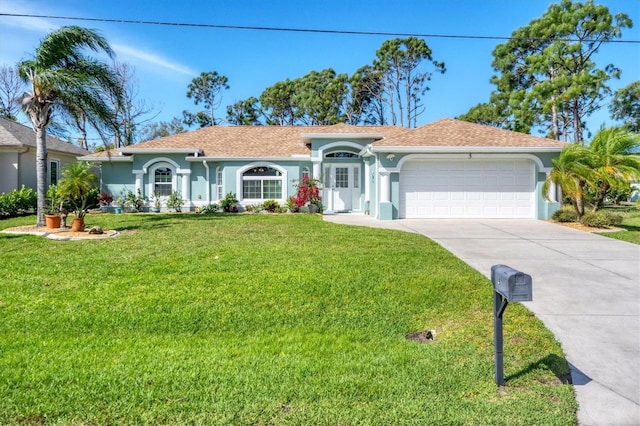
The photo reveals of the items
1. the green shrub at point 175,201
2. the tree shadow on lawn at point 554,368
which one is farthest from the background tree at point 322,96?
the tree shadow on lawn at point 554,368

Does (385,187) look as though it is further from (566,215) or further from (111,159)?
(111,159)

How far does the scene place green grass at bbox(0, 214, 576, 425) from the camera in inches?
117

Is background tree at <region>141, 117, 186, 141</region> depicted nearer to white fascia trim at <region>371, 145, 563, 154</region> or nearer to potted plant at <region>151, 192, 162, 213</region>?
potted plant at <region>151, 192, 162, 213</region>

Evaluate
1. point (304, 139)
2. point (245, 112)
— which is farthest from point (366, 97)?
point (304, 139)

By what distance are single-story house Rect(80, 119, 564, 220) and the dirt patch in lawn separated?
439cm

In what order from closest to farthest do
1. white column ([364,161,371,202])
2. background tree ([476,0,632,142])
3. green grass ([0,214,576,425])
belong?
green grass ([0,214,576,425]) < white column ([364,161,371,202]) < background tree ([476,0,632,142])

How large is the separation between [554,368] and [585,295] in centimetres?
277

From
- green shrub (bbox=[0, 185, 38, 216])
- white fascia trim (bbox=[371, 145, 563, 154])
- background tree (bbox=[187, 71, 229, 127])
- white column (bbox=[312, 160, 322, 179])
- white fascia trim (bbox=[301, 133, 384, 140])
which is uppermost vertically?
background tree (bbox=[187, 71, 229, 127])

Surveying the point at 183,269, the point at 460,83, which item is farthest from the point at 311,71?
the point at 183,269

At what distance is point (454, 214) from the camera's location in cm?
1599

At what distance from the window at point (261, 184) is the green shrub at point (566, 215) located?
39.1 ft

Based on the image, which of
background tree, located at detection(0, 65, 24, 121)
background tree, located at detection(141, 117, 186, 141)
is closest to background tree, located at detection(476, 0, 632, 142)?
background tree, located at detection(141, 117, 186, 141)

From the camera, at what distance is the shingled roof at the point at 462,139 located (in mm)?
15539

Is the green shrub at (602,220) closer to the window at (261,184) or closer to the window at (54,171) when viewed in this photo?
the window at (261,184)
